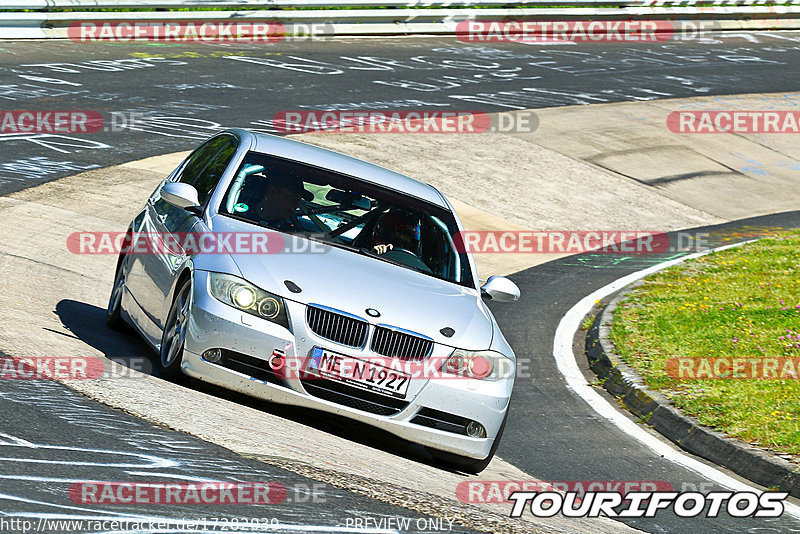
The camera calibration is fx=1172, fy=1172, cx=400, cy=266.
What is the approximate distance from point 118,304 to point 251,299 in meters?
2.32

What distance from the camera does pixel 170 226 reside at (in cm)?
791

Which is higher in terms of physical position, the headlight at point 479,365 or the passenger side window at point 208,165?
the passenger side window at point 208,165

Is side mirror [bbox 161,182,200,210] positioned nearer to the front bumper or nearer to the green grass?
the front bumper

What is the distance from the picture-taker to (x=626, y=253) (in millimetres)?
15922

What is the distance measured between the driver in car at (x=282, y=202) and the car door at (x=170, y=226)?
39 centimetres

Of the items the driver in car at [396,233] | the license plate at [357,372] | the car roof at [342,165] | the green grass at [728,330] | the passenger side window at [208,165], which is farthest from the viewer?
the green grass at [728,330]

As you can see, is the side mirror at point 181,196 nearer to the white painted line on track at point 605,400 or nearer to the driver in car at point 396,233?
the driver in car at point 396,233

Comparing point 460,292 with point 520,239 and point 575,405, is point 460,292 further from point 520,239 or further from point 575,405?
point 520,239

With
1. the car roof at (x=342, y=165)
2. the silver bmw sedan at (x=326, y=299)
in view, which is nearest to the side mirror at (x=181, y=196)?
the silver bmw sedan at (x=326, y=299)

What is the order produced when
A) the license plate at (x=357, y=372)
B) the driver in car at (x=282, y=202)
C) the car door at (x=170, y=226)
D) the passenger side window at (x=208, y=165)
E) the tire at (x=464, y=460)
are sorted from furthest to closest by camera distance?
the passenger side window at (x=208, y=165) < the driver in car at (x=282, y=202) < the car door at (x=170, y=226) < the tire at (x=464, y=460) < the license plate at (x=357, y=372)

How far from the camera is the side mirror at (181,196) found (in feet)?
24.9

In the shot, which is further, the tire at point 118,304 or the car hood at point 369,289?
the tire at point 118,304

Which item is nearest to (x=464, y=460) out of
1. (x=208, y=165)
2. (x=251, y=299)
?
(x=251, y=299)

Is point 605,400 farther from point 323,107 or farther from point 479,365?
point 323,107
